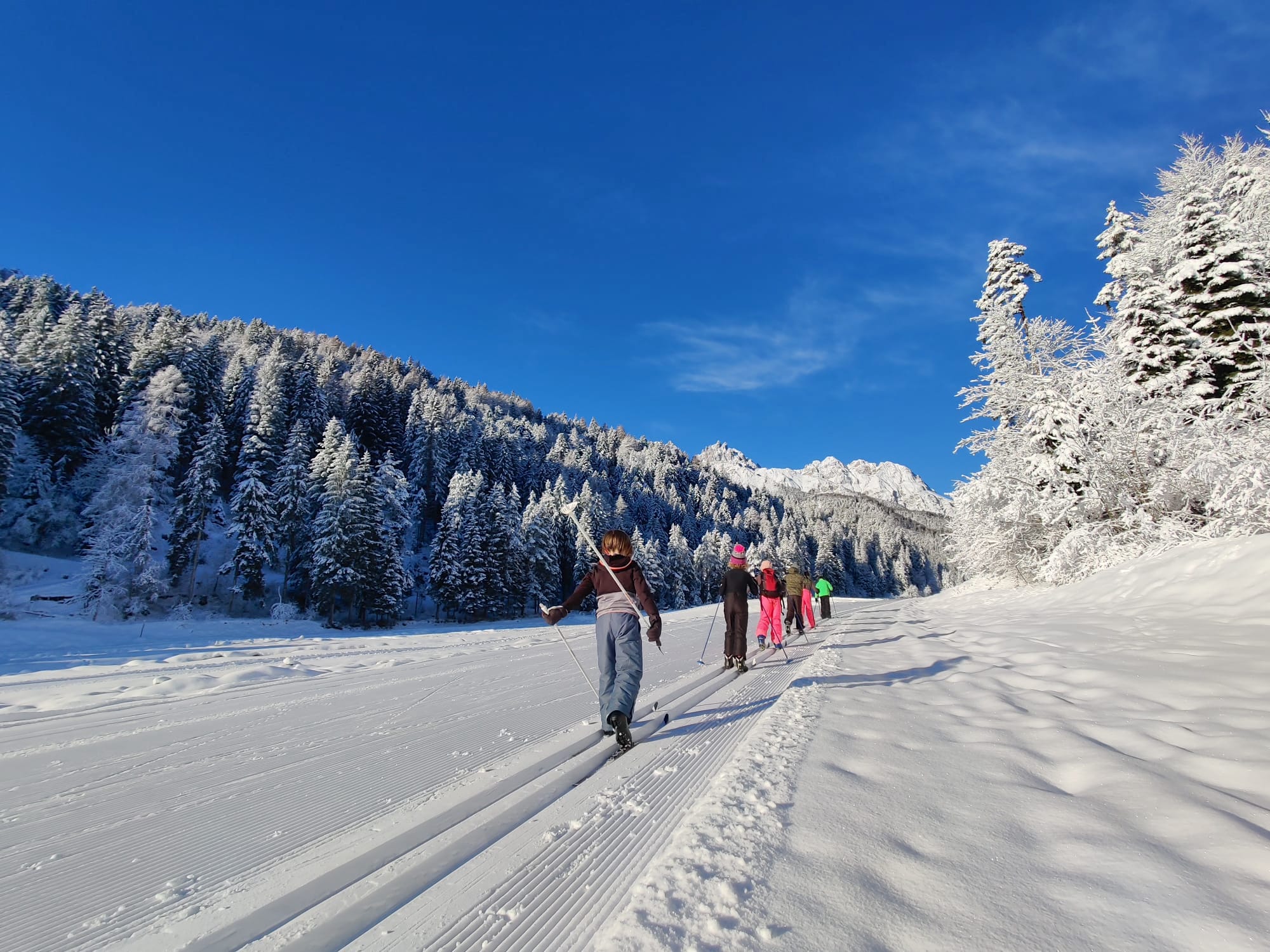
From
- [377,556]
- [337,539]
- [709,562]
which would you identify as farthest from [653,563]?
[337,539]

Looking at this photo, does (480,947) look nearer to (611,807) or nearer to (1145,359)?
(611,807)

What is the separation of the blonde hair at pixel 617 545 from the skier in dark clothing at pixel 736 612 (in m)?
3.48

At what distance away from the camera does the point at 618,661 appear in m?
4.95

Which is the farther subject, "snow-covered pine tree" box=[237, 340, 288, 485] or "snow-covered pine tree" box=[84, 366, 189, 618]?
"snow-covered pine tree" box=[237, 340, 288, 485]

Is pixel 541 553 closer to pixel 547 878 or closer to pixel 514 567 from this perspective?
pixel 514 567

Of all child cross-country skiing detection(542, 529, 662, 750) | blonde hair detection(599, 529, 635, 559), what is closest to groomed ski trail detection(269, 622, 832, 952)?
child cross-country skiing detection(542, 529, 662, 750)

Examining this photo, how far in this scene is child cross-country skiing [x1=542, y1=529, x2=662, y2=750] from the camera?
467 centimetres

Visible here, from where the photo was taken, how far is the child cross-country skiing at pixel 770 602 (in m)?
10.7

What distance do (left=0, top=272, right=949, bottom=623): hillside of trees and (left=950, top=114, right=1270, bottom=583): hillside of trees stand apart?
6.42m

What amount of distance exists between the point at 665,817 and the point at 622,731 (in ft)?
4.60

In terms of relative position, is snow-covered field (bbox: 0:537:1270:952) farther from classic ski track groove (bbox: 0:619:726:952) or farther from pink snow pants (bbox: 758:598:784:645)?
pink snow pants (bbox: 758:598:784:645)

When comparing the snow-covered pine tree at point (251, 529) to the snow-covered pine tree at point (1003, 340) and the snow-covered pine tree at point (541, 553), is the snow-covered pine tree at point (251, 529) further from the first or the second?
the snow-covered pine tree at point (1003, 340)

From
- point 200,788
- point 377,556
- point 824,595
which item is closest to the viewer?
point 200,788

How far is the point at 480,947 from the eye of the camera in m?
2.07
